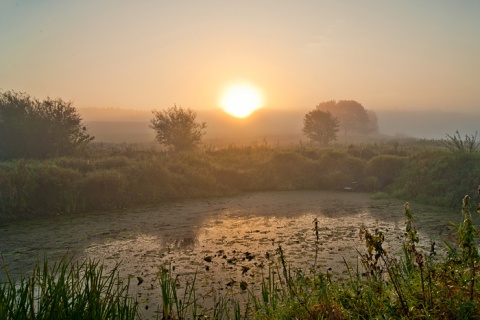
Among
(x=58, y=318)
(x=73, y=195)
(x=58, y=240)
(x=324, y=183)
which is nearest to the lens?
(x=58, y=318)

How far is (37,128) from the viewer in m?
24.7

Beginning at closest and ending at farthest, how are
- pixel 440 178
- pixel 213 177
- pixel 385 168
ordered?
pixel 440 178, pixel 213 177, pixel 385 168

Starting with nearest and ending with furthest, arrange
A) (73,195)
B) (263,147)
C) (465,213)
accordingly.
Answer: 1. (465,213)
2. (73,195)
3. (263,147)

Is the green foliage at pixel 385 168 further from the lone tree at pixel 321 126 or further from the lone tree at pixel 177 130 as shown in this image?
the lone tree at pixel 321 126

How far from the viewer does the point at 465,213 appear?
3809 millimetres

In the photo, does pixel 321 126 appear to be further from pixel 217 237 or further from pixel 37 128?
pixel 217 237

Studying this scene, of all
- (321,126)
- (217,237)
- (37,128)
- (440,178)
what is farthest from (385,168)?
(321,126)

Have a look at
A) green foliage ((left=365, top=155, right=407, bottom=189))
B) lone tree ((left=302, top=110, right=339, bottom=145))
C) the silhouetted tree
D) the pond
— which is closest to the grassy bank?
green foliage ((left=365, top=155, right=407, bottom=189))

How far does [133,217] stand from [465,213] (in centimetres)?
1237

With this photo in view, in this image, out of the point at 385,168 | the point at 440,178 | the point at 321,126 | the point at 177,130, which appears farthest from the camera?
the point at 321,126

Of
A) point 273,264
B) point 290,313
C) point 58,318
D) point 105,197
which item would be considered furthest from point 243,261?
point 105,197

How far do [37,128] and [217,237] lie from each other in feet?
64.0

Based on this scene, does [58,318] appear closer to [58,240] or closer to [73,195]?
[58,240]

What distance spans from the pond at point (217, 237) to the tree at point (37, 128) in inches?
491
